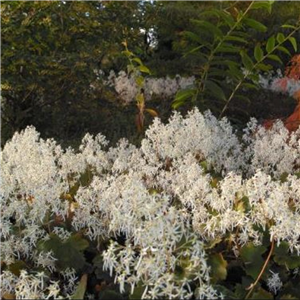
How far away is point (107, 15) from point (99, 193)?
17.8 feet

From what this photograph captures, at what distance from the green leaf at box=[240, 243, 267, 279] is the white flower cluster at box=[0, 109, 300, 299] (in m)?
0.07

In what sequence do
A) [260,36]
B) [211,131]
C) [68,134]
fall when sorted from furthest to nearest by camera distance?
[260,36] → [68,134] → [211,131]

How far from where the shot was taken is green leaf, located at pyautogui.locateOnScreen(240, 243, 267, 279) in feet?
8.84

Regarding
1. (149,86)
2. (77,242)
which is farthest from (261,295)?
(149,86)

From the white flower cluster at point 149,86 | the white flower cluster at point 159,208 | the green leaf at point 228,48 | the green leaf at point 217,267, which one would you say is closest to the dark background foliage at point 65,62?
the green leaf at point 228,48

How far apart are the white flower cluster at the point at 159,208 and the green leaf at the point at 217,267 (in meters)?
0.08

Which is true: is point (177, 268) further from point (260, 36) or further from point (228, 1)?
point (228, 1)

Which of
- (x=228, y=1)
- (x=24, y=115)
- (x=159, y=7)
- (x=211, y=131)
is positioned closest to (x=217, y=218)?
(x=211, y=131)

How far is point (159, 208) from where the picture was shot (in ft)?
7.48

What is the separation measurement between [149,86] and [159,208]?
33.5ft

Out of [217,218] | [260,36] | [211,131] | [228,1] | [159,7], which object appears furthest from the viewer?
[228,1]

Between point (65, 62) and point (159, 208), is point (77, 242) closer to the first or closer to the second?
point (159, 208)

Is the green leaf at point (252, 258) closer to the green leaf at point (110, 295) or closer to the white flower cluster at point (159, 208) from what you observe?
the white flower cluster at point (159, 208)

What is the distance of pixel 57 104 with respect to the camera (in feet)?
28.6
